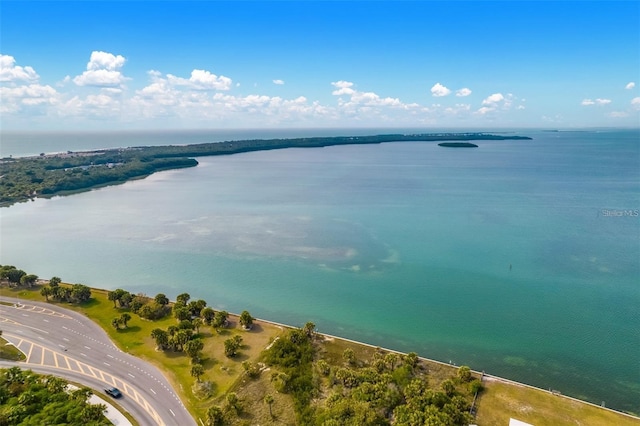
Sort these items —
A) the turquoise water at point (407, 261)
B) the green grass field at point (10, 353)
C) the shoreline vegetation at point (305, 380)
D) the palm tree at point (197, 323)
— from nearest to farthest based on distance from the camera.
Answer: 1. the shoreline vegetation at point (305, 380)
2. the green grass field at point (10, 353)
3. the palm tree at point (197, 323)
4. the turquoise water at point (407, 261)

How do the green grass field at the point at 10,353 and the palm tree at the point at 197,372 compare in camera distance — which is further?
the green grass field at the point at 10,353

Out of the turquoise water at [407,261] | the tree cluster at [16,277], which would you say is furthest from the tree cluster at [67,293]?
the turquoise water at [407,261]

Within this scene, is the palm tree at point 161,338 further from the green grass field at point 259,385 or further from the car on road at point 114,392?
the car on road at point 114,392

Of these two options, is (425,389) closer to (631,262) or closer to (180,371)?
(180,371)

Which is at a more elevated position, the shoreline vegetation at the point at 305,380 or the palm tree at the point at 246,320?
the palm tree at the point at 246,320

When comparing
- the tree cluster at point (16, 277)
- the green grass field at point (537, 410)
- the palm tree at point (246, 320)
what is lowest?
the green grass field at point (537, 410)

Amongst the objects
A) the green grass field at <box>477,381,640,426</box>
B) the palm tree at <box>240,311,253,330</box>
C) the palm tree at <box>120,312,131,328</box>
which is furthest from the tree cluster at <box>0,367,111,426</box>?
the green grass field at <box>477,381,640,426</box>

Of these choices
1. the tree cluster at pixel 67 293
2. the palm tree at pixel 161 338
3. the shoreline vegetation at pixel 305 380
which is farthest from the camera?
the tree cluster at pixel 67 293
